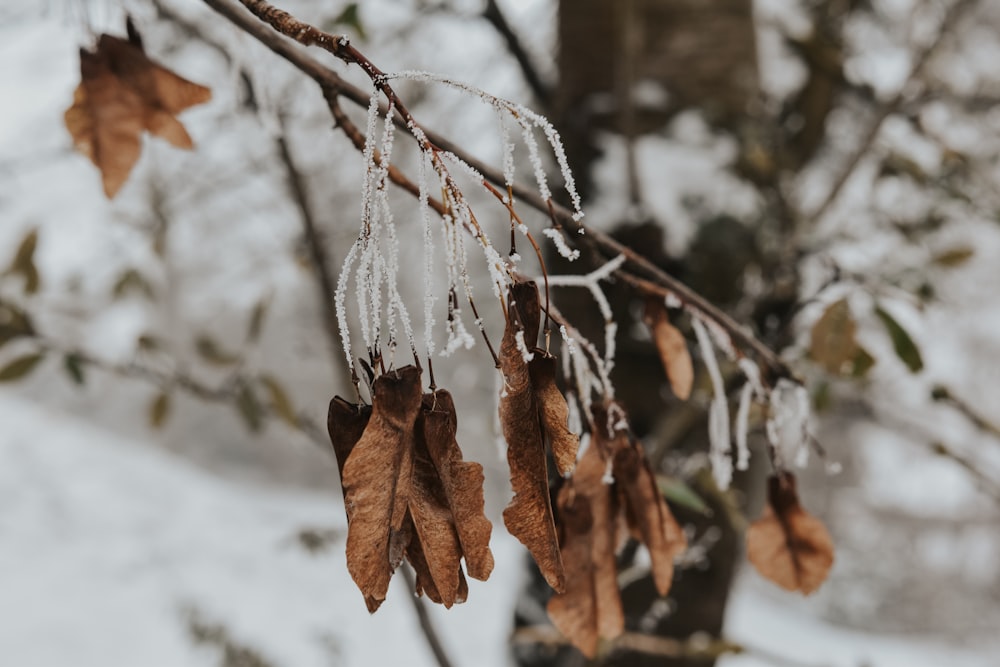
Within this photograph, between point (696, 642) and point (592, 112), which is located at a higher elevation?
point (592, 112)

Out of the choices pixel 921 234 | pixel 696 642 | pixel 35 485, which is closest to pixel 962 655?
pixel 921 234

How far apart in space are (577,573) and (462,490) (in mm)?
170

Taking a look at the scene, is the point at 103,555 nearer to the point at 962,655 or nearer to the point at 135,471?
the point at 135,471

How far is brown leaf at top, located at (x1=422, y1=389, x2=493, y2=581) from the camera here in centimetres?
31

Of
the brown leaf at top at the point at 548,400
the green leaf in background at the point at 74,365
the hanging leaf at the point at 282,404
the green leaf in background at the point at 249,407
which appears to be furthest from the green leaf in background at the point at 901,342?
the green leaf in background at the point at 74,365

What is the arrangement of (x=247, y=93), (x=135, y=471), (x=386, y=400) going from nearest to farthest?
(x=386, y=400) → (x=247, y=93) → (x=135, y=471)

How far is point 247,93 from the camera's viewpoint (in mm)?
767

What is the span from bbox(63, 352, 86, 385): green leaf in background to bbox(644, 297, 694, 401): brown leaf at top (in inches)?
38.5

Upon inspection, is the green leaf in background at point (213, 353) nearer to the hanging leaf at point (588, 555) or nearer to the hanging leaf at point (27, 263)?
the hanging leaf at point (27, 263)

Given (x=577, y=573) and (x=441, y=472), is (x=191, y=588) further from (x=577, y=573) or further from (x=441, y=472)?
(x=441, y=472)

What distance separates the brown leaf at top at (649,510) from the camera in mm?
468

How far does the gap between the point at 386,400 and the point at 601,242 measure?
210 mm

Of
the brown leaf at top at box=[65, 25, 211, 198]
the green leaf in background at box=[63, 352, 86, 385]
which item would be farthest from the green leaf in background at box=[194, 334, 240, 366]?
the brown leaf at top at box=[65, 25, 211, 198]

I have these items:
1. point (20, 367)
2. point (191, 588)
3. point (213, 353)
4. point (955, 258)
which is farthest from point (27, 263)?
point (191, 588)
